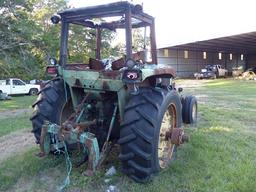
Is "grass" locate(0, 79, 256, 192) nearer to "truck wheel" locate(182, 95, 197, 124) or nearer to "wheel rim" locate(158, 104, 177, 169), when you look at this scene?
"wheel rim" locate(158, 104, 177, 169)

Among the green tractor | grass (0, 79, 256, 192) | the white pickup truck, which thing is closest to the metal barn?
the white pickup truck

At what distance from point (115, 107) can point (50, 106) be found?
990 mm

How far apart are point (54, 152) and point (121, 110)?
140 cm

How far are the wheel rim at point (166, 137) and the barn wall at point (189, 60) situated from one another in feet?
95.7

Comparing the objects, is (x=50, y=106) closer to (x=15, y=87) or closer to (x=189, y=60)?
(x=15, y=87)

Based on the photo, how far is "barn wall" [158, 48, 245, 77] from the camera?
114 feet

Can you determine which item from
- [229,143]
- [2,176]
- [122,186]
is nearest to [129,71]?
[122,186]

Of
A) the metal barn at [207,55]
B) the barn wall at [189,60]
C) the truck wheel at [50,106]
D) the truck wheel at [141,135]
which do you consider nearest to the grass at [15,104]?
the truck wheel at [50,106]

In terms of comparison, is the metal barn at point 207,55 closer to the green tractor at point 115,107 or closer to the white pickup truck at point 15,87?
the white pickup truck at point 15,87

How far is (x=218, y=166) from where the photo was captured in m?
4.37

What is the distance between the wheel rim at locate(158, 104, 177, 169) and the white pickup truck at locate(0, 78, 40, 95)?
66.3ft

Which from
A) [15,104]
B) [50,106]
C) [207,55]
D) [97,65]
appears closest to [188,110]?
[97,65]

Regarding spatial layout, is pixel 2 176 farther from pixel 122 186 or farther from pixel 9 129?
pixel 9 129

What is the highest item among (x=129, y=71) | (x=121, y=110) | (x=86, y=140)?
(x=129, y=71)
